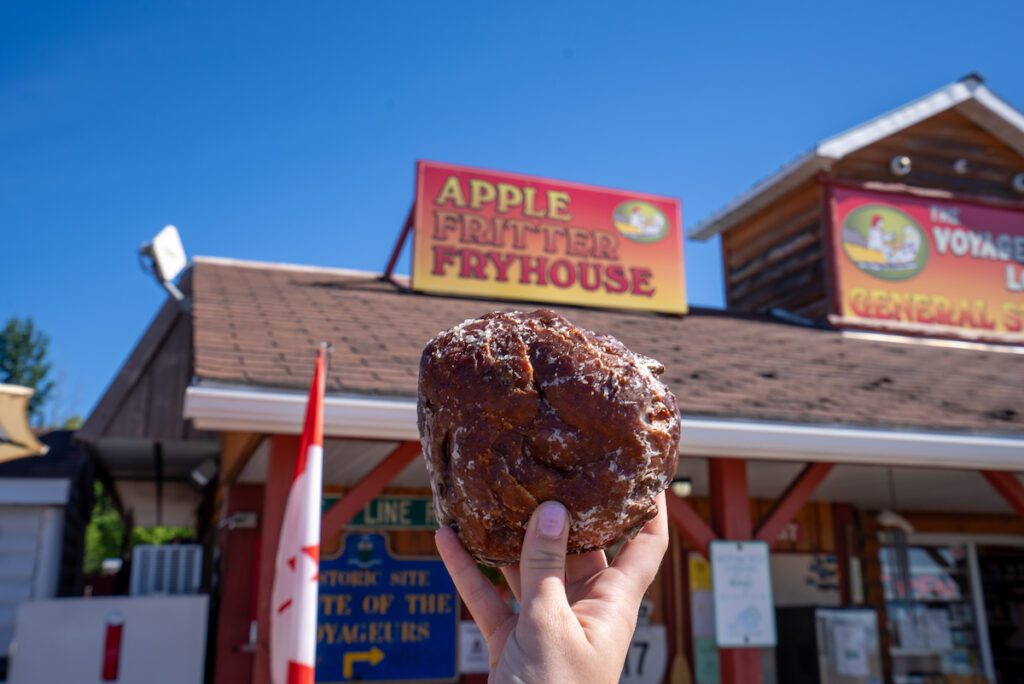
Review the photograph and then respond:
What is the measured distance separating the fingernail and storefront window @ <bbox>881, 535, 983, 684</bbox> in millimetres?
9135

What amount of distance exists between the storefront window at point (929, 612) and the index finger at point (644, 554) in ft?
29.2

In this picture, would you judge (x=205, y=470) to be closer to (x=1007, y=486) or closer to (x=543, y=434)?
(x=1007, y=486)

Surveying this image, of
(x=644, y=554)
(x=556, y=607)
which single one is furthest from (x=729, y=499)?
(x=556, y=607)

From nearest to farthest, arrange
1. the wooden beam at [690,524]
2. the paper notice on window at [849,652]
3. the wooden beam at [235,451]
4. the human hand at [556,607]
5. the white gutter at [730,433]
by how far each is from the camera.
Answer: the human hand at [556,607]
the white gutter at [730,433]
the wooden beam at [690,524]
the wooden beam at [235,451]
the paper notice on window at [849,652]

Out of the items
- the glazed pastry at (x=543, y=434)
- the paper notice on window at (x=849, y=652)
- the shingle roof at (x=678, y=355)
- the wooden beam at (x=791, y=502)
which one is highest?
the shingle roof at (x=678, y=355)

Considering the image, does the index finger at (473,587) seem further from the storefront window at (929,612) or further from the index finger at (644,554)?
the storefront window at (929,612)

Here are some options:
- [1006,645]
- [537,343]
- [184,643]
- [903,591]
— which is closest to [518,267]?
[184,643]

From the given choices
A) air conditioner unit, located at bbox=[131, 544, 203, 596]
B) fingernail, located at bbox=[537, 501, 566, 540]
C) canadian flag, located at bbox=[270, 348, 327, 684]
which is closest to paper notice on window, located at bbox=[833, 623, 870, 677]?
air conditioner unit, located at bbox=[131, 544, 203, 596]

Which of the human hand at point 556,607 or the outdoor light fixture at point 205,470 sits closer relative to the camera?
the human hand at point 556,607

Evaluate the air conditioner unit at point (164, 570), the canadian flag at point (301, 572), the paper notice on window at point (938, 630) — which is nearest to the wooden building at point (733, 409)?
the air conditioner unit at point (164, 570)

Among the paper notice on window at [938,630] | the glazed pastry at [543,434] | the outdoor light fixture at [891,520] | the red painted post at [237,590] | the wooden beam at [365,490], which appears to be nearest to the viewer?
the glazed pastry at [543,434]

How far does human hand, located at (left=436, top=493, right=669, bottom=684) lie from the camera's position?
1341mm

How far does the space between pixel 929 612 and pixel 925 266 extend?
3805 mm

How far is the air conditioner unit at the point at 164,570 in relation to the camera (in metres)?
7.57
